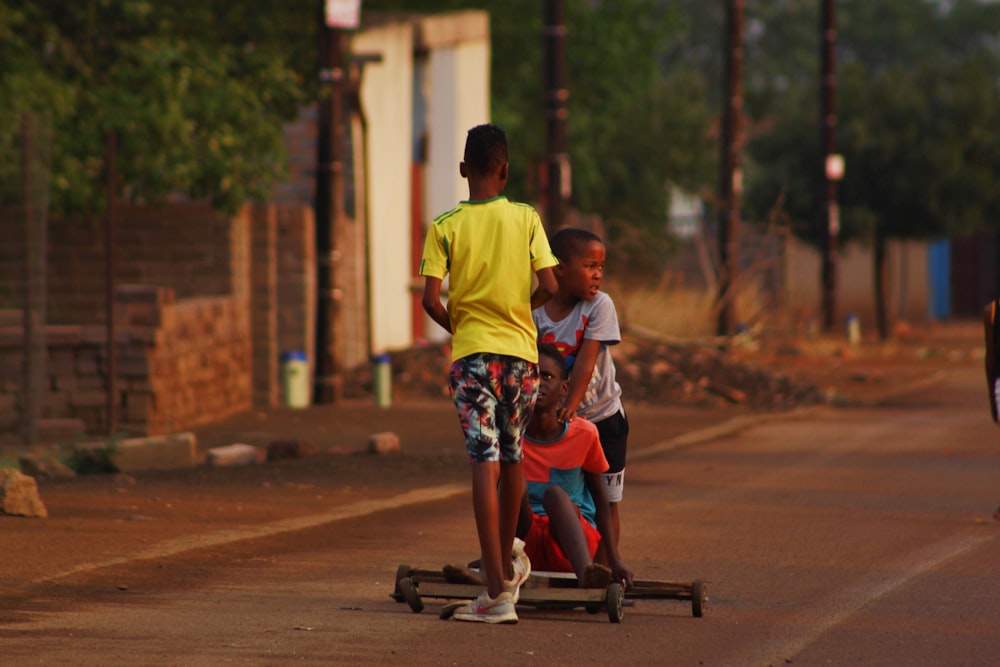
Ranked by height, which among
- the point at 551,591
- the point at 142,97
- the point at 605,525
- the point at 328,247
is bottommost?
the point at 551,591

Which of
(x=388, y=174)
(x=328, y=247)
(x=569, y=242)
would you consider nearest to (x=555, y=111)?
(x=388, y=174)

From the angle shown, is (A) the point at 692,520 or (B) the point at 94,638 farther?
(A) the point at 692,520

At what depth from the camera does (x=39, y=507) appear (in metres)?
10.1

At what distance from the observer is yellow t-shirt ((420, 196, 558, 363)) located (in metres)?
7.10

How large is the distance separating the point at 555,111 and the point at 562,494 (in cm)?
1419

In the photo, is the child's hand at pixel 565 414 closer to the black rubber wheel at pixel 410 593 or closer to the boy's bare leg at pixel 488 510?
the boy's bare leg at pixel 488 510

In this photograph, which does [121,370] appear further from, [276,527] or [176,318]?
[276,527]

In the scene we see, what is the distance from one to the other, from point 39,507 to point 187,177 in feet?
23.5

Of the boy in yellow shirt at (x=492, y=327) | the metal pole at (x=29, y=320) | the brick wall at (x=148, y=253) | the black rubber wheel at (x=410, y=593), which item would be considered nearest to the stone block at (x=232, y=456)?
the metal pole at (x=29, y=320)

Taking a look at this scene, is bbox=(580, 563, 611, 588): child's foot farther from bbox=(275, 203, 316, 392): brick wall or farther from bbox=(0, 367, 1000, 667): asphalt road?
bbox=(275, 203, 316, 392): brick wall

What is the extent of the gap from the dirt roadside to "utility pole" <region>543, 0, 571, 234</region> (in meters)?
2.00

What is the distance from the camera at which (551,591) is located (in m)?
7.27

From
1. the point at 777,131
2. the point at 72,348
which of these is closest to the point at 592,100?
the point at 777,131

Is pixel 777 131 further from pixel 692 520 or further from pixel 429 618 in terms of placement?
pixel 429 618
